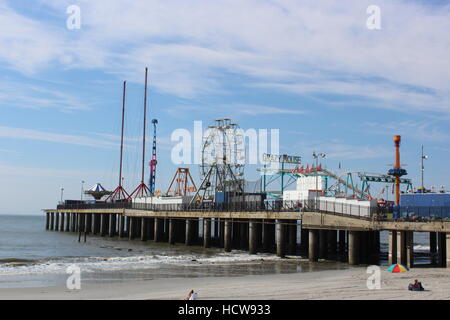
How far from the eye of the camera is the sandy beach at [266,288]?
21281mm

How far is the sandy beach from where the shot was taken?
2128cm

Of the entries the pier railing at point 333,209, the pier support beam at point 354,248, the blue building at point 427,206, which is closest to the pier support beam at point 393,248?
the pier railing at point 333,209

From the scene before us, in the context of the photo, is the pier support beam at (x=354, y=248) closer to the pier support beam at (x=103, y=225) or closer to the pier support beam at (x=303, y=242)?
the pier support beam at (x=303, y=242)

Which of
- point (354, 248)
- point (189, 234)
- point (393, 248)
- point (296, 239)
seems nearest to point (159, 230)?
point (189, 234)

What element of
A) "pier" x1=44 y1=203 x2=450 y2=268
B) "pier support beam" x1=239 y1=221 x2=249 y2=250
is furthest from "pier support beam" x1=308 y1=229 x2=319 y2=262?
"pier support beam" x1=239 y1=221 x2=249 y2=250

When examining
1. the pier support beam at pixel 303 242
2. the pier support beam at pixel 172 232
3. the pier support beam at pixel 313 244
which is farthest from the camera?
the pier support beam at pixel 172 232

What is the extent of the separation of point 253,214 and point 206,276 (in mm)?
15542

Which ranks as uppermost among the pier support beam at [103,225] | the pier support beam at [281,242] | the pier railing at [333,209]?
the pier railing at [333,209]

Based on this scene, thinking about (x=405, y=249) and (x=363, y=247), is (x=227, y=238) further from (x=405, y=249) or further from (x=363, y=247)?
(x=405, y=249)

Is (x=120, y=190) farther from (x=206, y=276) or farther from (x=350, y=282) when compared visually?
(x=350, y=282)

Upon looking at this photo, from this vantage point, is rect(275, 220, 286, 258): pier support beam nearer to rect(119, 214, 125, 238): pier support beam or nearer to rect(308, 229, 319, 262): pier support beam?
rect(308, 229, 319, 262): pier support beam

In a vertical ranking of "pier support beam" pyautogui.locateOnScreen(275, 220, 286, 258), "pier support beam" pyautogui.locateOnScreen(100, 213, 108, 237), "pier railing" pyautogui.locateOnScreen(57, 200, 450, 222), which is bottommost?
"pier support beam" pyautogui.locateOnScreen(100, 213, 108, 237)

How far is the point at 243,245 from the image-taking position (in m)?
53.6
